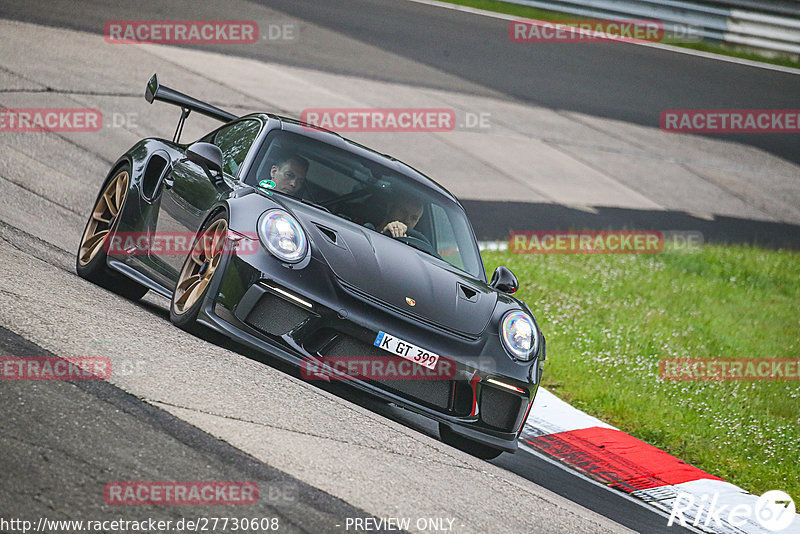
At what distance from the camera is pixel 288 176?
20.8 feet

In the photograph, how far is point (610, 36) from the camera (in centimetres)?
2441

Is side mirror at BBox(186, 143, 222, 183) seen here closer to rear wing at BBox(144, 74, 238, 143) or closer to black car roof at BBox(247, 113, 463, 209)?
black car roof at BBox(247, 113, 463, 209)

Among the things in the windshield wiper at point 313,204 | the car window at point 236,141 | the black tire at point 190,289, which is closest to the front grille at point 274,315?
the black tire at point 190,289

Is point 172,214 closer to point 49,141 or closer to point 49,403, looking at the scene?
point 49,403

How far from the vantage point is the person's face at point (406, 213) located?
21.4 feet

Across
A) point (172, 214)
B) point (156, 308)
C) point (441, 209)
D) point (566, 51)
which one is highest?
point (566, 51)

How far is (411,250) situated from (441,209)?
A: 0.82m

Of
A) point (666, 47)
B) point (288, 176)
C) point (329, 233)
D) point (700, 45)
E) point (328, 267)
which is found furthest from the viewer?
point (666, 47)

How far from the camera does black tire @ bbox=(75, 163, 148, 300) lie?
22.1 feet

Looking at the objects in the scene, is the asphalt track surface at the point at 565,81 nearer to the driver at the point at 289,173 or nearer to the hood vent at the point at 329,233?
the driver at the point at 289,173

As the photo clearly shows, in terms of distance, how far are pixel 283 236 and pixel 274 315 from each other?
431 millimetres

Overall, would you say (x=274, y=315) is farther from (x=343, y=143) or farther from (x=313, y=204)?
(x=343, y=143)

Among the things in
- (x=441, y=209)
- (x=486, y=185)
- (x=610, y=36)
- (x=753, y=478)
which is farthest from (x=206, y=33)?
(x=753, y=478)

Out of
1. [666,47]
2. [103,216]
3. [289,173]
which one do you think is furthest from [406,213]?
[666,47]
